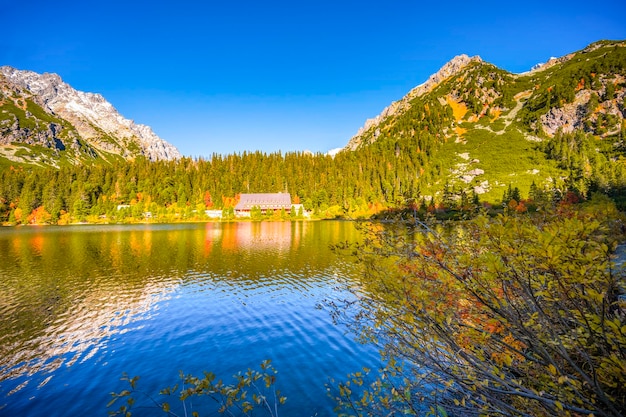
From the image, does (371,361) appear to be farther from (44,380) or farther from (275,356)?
(44,380)

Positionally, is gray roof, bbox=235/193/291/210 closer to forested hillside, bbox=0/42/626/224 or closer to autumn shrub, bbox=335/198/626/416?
forested hillside, bbox=0/42/626/224

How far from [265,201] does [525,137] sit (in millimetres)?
127552

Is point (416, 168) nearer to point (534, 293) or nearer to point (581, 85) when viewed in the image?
point (581, 85)

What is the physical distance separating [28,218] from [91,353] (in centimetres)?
14405

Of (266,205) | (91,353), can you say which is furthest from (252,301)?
(266,205)

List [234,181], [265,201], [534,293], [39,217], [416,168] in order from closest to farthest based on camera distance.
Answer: [534,293] → [39,217] → [265,201] → [234,181] → [416,168]

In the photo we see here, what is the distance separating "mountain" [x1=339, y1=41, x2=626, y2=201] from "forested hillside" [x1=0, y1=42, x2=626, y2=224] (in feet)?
1.81

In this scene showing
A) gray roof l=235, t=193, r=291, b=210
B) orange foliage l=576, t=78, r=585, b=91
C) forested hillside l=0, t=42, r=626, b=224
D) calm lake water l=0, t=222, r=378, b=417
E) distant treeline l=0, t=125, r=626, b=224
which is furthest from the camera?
orange foliage l=576, t=78, r=585, b=91

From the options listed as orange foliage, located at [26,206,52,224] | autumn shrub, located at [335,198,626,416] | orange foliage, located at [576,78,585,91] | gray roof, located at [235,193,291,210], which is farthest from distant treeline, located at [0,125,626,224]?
autumn shrub, located at [335,198,626,416]

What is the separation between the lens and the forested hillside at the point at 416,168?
123m

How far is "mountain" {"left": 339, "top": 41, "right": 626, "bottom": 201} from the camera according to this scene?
11919 centimetres

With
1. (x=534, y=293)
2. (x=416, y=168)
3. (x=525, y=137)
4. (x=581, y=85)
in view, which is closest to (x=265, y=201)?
(x=416, y=168)

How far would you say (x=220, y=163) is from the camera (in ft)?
579

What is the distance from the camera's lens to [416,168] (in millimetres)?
159625
